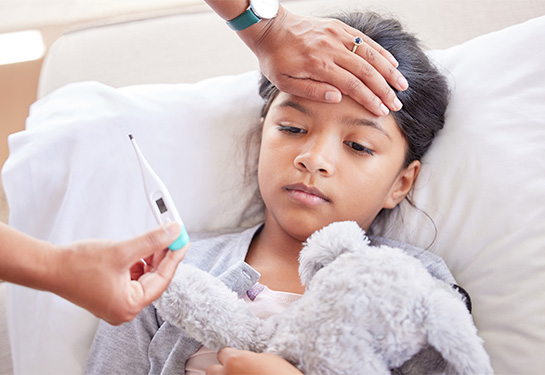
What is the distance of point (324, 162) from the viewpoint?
3.32 feet

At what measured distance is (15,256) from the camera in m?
0.73

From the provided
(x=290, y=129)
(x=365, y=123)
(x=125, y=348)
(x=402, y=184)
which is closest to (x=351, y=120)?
(x=365, y=123)

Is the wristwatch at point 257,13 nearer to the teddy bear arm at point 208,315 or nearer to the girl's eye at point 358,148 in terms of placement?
the girl's eye at point 358,148

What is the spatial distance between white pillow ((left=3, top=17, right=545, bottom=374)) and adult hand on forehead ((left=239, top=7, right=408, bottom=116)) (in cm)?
23

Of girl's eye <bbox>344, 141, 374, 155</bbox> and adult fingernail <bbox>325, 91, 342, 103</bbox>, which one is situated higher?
adult fingernail <bbox>325, 91, 342, 103</bbox>

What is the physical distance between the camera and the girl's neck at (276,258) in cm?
110

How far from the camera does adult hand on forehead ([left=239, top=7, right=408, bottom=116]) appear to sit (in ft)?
3.44

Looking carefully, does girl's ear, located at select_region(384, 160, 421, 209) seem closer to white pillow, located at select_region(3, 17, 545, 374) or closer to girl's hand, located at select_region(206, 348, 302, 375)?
white pillow, located at select_region(3, 17, 545, 374)

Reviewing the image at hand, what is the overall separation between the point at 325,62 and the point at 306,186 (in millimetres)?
255

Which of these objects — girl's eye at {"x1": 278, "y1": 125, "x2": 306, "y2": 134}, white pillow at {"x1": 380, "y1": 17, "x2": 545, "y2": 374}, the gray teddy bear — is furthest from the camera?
girl's eye at {"x1": 278, "y1": 125, "x2": 306, "y2": 134}

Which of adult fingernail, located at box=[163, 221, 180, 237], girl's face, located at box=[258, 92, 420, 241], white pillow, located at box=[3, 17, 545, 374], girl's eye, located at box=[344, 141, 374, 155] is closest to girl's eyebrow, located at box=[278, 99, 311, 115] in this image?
girl's face, located at box=[258, 92, 420, 241]

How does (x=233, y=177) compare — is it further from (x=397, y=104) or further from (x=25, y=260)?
(x=25, y=260)

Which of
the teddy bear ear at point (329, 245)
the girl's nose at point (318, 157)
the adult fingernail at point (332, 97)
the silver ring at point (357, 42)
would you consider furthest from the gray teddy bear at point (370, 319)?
the silver ring at point (357, 42)

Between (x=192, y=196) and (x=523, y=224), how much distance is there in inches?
29.0
